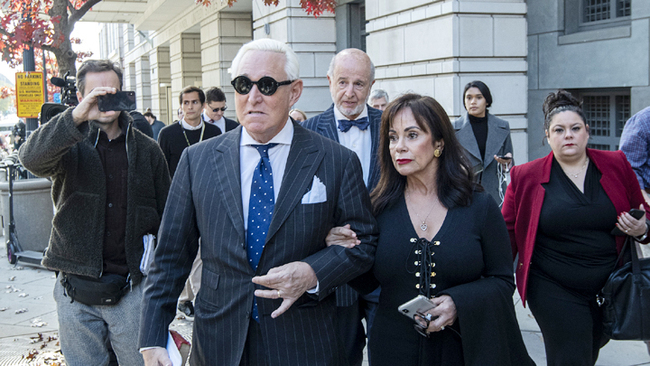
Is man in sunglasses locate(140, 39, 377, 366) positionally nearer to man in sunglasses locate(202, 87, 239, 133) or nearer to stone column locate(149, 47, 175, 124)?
man in sunglasses locate(202, 87, 239, 133)

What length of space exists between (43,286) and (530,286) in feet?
22.1

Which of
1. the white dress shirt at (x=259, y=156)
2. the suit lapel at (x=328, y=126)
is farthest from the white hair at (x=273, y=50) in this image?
the suit lapel at (x=328, y=126)

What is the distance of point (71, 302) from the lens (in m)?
3.72

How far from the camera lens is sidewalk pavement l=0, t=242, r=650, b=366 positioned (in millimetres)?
5484

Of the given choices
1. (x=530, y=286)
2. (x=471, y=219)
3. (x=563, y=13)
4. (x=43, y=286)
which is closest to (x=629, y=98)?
(x=563, y=13)

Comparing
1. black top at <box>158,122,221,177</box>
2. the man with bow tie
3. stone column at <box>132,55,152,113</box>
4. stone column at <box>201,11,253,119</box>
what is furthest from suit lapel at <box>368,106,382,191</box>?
stone column at <box>132,55,152,113</box>

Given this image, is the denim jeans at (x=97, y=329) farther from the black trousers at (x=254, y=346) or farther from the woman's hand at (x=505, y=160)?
the woman's hand at (x=505, y=160)

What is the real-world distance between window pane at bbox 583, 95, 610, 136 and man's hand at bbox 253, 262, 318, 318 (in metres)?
8.00

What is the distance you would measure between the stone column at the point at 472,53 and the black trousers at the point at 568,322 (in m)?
6.26

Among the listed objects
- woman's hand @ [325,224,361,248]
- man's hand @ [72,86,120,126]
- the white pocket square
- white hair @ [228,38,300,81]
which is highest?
white hair @ [228,38,300,81]

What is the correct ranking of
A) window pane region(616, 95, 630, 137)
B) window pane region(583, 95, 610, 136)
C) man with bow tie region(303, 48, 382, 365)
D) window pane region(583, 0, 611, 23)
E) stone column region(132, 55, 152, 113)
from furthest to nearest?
stone column region(132, 55, 152, 113)
window pane region(583, 95, 610, 136)
window pane region(583, 0, 611, 23)
window pane region(616, 95, 630, 137)
man with bow tie region(303, 48, 382, 365)

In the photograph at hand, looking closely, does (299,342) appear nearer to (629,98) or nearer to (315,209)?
(315,209)

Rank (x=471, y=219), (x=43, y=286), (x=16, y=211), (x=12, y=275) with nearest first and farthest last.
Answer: (x=471, y=219), (x=43, y=286), (x=12, y=275), (x=16, y=211)

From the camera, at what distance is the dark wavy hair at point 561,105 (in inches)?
168
